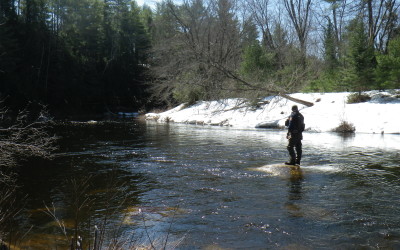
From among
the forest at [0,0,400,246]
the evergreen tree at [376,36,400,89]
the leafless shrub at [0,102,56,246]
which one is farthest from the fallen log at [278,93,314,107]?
the leafless shrub at [0,102,56,246]

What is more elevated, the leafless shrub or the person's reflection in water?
the leafless shrub

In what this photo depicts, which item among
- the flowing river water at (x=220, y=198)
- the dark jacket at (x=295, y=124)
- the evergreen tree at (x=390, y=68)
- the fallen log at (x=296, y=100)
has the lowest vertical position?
the flowing river water at (x=220, y=198)

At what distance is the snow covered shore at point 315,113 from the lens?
21359 millimetres

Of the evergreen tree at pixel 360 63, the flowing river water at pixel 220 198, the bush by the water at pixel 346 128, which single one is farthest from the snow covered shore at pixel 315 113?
the flowing river water at pixel 220 198

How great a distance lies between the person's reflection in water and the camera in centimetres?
686

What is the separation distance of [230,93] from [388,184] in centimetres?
1941

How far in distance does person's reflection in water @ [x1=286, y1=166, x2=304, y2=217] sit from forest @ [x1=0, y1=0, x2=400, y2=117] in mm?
16754

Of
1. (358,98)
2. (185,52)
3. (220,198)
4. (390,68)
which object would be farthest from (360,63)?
(220,198)

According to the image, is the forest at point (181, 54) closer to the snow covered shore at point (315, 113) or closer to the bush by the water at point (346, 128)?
the snow covered shore at point (315, 113)

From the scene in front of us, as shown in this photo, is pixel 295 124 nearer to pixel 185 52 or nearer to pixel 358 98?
pixel 358 98

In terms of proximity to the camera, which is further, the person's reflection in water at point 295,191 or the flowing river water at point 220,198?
the person's reflection in water at point 295,191

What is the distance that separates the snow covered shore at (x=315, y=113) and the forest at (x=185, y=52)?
3.91 ft

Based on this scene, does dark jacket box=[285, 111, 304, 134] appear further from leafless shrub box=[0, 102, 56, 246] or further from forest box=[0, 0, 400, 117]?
forest box=[0, 0, 400, 117]

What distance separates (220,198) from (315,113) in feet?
61.1
